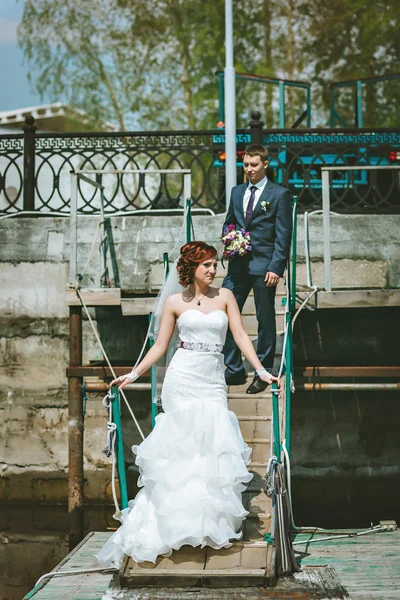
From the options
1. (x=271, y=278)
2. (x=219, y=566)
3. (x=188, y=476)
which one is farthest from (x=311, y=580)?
(x=271, y=278)

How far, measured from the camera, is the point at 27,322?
11.6 m

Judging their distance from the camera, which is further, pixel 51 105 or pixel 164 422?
pixel 51 105

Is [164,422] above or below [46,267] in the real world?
below

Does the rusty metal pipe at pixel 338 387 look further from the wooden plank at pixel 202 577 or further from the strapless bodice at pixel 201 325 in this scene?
the wooden plank at pixel 202 577

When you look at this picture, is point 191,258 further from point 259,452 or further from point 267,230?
point 259,452

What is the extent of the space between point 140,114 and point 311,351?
47.6ft

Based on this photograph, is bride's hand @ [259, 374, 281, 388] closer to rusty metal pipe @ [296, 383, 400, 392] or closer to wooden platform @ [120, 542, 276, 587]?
wooden platform @ [120, 542, 276, 587]

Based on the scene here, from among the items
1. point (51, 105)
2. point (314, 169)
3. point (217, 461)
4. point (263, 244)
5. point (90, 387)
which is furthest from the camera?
point (51, 105)

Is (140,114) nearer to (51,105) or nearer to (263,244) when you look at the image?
(51,105)

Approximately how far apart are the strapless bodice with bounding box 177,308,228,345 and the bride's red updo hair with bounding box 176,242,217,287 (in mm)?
247

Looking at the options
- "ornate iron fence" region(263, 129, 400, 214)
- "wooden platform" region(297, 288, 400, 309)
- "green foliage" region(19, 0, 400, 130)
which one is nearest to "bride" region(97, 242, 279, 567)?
"wooden platform" region(297, 288, 400, 309)

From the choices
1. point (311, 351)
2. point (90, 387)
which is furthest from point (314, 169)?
point (90, 387)

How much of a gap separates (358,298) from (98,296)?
110 inches

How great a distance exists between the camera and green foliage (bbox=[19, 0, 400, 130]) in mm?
22953
